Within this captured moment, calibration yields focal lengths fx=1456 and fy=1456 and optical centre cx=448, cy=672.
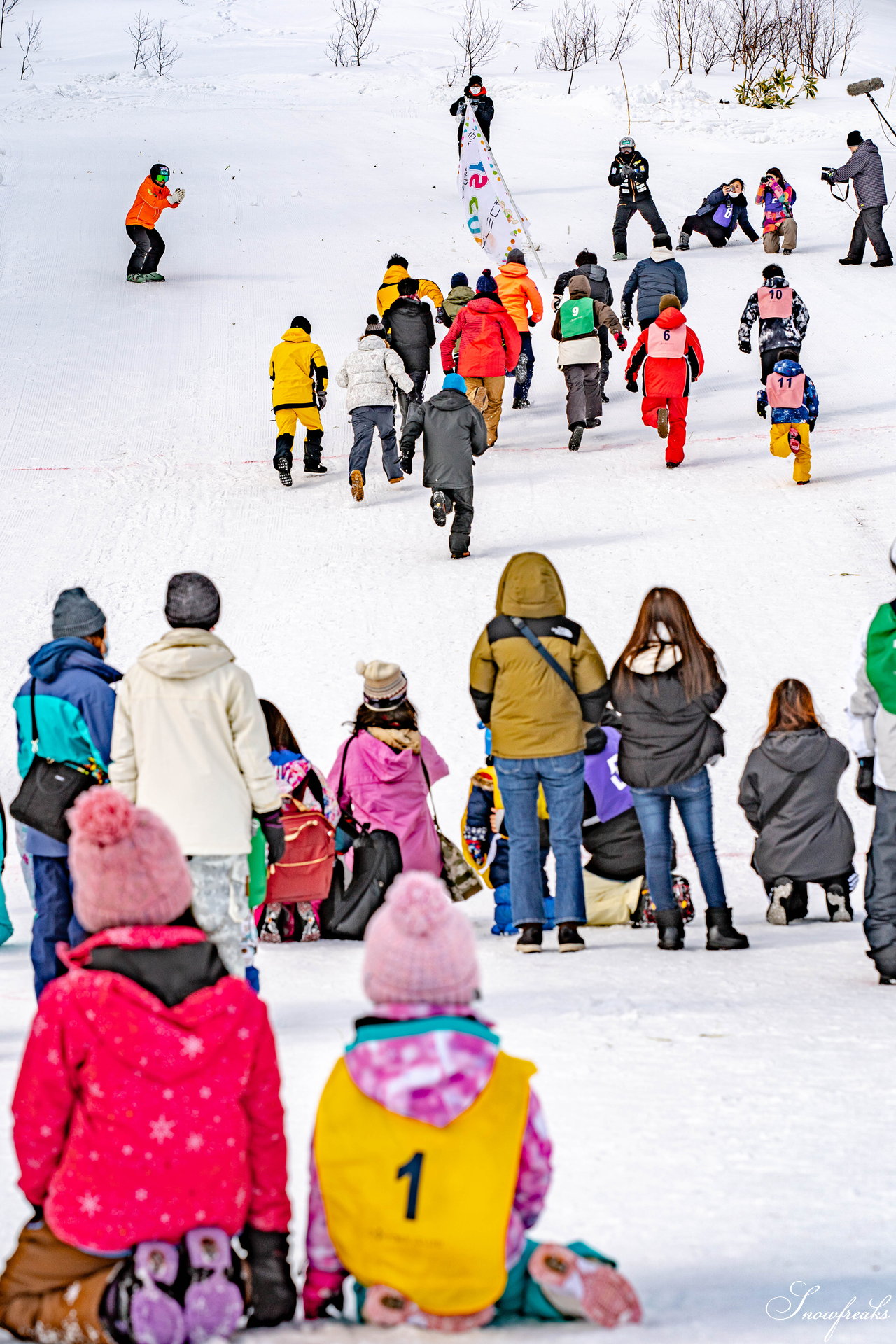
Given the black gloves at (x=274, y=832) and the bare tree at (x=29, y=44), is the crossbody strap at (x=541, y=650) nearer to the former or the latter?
the black gloves at (x=274, y=832)

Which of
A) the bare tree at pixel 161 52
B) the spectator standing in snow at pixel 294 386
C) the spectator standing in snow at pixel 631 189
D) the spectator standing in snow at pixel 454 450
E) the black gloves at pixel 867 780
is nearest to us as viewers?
the black gloves at pixel 867 780

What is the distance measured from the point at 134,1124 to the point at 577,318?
10.9 m

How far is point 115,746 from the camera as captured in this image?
4.34 metres

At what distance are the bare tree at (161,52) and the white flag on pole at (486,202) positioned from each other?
1593 centimetres

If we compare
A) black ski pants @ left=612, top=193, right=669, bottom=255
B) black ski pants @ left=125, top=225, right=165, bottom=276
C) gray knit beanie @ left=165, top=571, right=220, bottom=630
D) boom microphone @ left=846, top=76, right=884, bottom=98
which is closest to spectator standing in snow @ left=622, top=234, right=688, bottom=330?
black ski pants @ left=612, top=193, right=669, bottom=255

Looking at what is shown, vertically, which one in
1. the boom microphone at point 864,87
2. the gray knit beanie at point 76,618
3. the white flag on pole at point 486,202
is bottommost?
the gray knit beanie at point 76,618

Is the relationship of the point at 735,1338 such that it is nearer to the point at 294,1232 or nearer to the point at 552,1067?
the point at 294,1232

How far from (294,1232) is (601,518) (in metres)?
8.55

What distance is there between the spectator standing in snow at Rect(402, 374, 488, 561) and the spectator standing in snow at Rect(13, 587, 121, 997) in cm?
581

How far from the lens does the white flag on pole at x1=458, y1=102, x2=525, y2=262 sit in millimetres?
17312

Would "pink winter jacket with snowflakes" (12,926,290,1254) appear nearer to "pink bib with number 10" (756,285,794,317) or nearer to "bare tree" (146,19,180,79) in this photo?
"pink bib with number 10" (756,285,794,317)

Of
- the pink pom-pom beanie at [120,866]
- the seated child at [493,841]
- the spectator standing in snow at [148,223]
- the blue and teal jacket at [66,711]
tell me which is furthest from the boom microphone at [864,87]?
the pink pom-pom beanie at [120,866]

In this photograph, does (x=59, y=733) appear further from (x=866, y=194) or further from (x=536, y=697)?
(x=866, y=194)

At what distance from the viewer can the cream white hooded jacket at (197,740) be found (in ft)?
13.9
